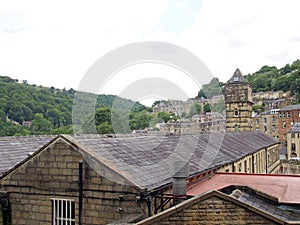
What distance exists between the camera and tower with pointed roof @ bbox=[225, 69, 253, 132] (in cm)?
4153

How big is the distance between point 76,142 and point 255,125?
69.8 metres

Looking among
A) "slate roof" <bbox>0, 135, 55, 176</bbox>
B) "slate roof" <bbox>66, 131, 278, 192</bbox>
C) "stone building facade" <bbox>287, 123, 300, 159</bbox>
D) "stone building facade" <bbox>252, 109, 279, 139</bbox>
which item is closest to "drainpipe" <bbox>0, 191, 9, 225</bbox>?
"slate roof" <bbox>0, 135, 55, 176</bbox>

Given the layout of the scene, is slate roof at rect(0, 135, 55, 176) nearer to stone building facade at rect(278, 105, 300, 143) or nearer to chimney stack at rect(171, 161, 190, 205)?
chimney stack at rect(171, 161, 190, 205)

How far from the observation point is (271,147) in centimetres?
3878

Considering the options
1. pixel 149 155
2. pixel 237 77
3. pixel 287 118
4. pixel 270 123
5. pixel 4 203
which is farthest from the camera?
pixel 270 123

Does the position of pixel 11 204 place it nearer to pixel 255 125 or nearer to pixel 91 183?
pixel 91 183

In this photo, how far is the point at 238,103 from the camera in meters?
41.8

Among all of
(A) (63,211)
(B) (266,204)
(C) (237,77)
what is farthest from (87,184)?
(C) (237,77)

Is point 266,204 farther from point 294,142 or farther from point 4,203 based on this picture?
point 294,142

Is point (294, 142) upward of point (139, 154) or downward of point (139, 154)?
downward

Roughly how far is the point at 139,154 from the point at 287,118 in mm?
61620

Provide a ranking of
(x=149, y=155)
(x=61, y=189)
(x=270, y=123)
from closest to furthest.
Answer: (x=61, y=189) → (x=149, y=155) → (x=270, y=123)

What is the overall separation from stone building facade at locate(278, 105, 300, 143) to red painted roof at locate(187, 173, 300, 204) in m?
55.2

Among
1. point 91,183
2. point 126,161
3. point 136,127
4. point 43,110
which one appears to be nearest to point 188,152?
point 126,161
